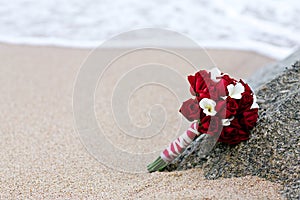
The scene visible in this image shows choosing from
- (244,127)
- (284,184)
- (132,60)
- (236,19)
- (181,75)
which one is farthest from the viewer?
(236,19)

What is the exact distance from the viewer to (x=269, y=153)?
154 centimetres

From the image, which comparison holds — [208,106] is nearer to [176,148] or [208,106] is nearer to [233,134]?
[233,134]

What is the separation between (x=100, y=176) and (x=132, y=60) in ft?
5.57

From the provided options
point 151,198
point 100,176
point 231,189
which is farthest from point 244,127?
point 100,176

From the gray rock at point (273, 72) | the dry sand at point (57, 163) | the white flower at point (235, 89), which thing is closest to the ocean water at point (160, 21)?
the dry sand at point (57, 163)

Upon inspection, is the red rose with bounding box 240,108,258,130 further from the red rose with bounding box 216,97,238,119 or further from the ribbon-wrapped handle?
the ribbon-wrapped handle

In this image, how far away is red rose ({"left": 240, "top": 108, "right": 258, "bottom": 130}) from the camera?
1578mm

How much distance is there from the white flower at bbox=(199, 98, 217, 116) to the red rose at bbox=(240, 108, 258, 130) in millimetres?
115

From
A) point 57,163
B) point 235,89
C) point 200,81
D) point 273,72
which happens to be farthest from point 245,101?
point 273,72

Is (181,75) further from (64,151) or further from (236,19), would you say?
(236,19)

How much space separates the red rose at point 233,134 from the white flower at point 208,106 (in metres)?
0.08

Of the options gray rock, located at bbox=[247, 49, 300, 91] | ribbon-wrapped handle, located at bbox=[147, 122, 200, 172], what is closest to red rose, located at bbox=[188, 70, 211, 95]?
ribbon-wrapped handle, located at bbox=[147, 122, 200, 172]

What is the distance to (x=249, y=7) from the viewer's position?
16.3ft

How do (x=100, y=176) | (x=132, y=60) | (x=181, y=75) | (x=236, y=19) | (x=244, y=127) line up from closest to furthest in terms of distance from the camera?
1. (x=244, y=127)
2. (x=100, y=176)
3. (x=181, y=75)
4. (x=132, y=60)
5. (x=236, y=19)
